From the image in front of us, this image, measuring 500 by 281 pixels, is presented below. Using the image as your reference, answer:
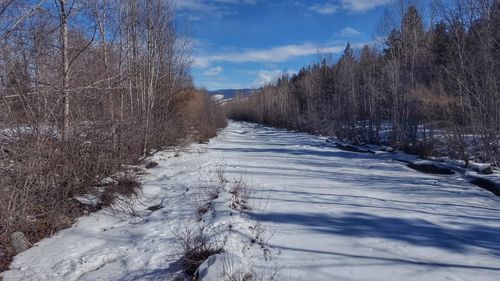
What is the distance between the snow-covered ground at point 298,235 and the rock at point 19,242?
0.57 ft

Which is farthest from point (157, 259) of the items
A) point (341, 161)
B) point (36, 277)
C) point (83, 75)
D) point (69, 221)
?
point (341, 161)

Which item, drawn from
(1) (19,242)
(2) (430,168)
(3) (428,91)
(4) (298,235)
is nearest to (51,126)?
(1) (19,242)

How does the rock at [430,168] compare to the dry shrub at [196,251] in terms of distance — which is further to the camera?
the rock at [430,168]

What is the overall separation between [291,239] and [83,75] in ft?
21.0

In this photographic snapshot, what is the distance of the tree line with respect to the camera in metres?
16.4

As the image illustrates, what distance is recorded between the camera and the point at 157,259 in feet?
20.7

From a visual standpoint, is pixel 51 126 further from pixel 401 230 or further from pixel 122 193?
pixel 401 230

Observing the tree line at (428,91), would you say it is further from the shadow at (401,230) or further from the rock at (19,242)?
the rock at (19,242)

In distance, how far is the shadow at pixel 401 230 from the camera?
6.88m

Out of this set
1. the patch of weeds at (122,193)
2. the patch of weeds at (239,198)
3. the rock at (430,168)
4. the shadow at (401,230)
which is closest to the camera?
the shadow at (401,230)

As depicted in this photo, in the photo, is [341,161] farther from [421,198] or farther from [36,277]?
[36,277]

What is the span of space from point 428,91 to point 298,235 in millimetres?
16826

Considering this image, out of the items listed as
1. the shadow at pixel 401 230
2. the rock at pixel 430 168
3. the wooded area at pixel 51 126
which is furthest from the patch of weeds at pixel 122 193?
the rock at pixel 430 168

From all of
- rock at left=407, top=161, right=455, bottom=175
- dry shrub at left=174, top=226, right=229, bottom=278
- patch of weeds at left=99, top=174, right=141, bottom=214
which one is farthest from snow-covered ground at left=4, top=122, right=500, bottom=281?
rock at left=407, top=161, right=455, bottom=175
